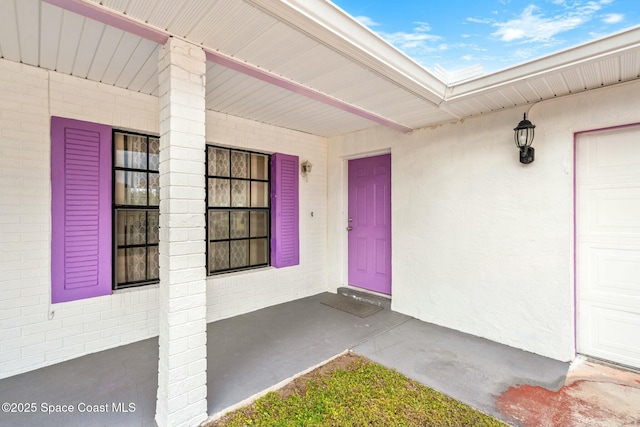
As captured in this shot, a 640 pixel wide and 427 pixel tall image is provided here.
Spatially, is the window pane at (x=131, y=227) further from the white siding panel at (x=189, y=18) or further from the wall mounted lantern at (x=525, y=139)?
the wall mounted lantern at (x=525, y=139)

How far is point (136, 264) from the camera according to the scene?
3.29 m

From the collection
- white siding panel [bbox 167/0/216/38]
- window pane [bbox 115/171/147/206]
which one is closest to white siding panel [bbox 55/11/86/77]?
white siding panel [bbox 167/0/216/38]

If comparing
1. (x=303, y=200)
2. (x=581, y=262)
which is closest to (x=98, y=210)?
(x=303, y=200)

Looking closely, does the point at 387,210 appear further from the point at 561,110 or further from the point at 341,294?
the point at 561,110

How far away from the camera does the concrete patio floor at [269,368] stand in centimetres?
214

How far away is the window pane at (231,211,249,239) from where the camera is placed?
4.14m

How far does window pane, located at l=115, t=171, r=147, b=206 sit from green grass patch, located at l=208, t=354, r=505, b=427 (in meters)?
2.38

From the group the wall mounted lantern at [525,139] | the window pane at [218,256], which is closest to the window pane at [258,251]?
the window pane at [218,256]

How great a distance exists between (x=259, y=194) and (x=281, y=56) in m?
2.48

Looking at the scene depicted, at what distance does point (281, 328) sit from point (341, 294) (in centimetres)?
150

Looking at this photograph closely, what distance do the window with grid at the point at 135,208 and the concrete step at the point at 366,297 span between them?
2701 mm

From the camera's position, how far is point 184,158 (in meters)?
1.96

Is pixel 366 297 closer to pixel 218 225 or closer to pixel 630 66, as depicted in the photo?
pixel 218 225

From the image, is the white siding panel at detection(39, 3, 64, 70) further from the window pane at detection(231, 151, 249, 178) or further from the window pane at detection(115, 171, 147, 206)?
the window pane at detection(231, 151, 249, 178)
